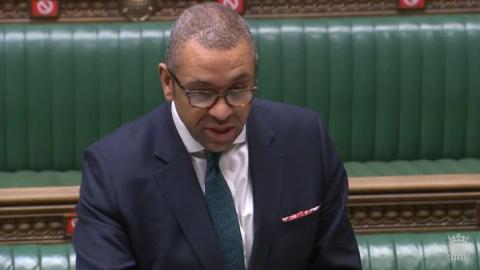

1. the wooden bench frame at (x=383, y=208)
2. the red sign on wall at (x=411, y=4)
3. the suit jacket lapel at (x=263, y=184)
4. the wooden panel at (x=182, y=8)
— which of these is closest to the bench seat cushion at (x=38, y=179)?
the wooden bench frame at (x=383, y=208)

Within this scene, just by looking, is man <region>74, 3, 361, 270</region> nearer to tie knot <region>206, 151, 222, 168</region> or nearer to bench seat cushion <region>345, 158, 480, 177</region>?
tie knot <region>206, 151, 222, 168</region>

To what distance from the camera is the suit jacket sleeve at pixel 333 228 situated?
944 millimetres

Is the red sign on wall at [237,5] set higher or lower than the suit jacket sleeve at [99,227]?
lower

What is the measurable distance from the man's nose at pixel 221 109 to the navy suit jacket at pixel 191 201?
79 millimetres

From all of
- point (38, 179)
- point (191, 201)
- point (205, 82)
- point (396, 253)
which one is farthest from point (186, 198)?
point (38, 179)

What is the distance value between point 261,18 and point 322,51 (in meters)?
0.15

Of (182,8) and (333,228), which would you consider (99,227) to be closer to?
(333,228)

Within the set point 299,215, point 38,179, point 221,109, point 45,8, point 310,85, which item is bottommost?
point 38,179

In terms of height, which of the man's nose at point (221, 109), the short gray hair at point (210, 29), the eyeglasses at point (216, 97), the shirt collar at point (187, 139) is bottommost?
the shirt collar at point (187, 139)

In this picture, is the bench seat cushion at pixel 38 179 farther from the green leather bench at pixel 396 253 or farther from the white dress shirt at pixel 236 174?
the white dress shirt at pixel 236 174

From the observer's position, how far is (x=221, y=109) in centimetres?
84

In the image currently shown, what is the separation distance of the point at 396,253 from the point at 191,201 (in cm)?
91

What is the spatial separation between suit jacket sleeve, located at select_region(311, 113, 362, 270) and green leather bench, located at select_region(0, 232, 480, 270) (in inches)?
31.2

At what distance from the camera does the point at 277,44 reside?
218cm
